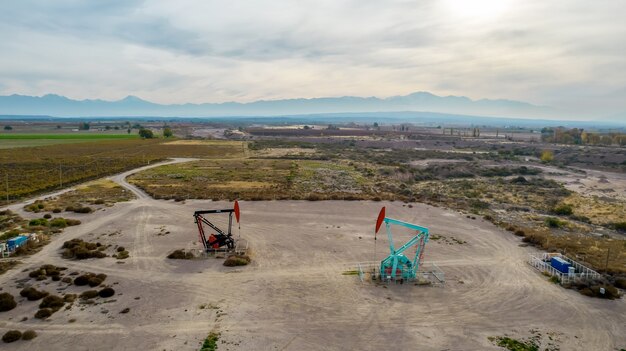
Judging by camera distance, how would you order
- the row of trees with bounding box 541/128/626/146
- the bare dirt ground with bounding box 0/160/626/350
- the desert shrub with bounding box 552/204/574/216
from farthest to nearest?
the row of trees with bounding box 541/128/626/146
the desert shrub with bounding box 552/204/574/216
the bare dirt ground with bounding box 0/160/626/350

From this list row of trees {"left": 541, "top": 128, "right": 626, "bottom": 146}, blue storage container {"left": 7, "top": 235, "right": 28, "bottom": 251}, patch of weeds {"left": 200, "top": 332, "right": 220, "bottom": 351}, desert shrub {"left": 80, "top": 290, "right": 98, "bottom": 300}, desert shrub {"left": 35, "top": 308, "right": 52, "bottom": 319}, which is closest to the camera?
patch of weeds {"left": 200, "top": 332, "right": 220, "bottom": 351}

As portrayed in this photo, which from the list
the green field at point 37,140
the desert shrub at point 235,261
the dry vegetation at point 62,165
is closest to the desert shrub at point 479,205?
the desert shrub at point 235,261

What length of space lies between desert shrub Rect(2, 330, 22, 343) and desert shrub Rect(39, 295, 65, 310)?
2.73 meters

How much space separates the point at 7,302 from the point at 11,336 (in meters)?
3.82

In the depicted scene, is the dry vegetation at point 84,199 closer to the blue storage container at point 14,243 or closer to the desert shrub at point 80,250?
the blue storage container at point 14,243

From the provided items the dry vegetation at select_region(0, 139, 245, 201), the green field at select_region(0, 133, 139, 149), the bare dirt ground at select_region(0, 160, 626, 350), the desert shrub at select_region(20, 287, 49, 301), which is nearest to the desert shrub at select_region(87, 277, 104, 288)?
the bare dirt ground at select_region(0, 160, 626, 350)

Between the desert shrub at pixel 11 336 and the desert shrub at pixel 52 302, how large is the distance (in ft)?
8.95

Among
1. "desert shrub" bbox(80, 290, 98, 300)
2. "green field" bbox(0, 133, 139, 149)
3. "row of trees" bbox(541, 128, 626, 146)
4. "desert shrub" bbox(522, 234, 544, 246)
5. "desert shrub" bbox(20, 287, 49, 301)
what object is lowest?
"desert shrub" bbox(80, 290, 98, 300)

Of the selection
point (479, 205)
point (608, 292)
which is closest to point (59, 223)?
point (608, 292)

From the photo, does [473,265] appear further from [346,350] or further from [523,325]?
[346,350]

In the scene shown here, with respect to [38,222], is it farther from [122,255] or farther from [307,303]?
[307,303]

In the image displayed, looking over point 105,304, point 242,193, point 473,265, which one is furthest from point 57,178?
point 473,265

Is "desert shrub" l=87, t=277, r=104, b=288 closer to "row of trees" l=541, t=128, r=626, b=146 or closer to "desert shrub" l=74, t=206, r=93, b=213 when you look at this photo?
"desert shrub" l=74, t=206, r=93, b=213

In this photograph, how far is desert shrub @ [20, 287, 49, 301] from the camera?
21659 mm
